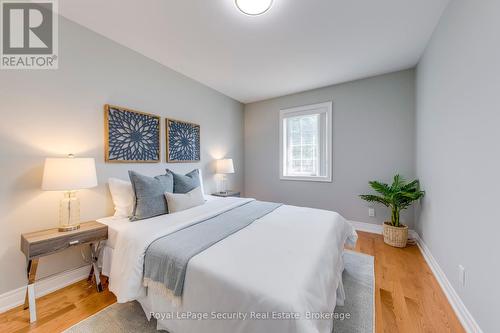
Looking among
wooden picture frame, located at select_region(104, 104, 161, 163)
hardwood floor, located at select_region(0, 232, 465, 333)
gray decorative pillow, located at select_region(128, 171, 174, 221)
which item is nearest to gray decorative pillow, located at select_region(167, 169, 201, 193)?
gray decorative pillow, located at select_region(128, 171, 174, 221)

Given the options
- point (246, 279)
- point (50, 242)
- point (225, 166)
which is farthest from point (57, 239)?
point (225, 166)

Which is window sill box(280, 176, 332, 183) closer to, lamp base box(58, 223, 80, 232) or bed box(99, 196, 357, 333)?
bed box(99, 196, 357, 333)

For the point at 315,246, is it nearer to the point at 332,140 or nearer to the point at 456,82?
the point at 456,82

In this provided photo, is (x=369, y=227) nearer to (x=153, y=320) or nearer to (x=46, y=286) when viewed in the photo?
(x=153, y=320)

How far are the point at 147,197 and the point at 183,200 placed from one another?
0.38 m

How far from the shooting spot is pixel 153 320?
148cm

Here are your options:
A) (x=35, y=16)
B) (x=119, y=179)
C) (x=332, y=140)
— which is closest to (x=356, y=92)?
(x=332, y=140)

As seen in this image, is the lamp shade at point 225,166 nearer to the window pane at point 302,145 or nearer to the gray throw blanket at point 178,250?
the window pane at point 302,145

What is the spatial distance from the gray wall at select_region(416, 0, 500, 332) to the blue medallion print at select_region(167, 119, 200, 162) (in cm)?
313

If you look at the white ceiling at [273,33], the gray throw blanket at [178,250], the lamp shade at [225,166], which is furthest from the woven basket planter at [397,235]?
the lamp shade at [225,166]

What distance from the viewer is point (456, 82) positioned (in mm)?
1632

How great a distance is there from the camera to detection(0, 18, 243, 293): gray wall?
5.37ft

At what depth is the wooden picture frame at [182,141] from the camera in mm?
2877

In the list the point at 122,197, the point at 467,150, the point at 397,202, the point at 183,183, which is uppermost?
the point at 467,150
